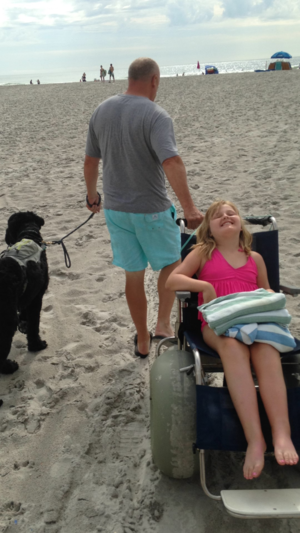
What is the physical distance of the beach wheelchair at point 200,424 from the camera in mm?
1891

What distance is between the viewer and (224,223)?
2.66 metres

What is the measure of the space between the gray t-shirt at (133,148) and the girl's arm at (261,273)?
70cm

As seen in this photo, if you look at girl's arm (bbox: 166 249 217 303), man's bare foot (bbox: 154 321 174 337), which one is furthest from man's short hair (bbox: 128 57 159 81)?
man's bare foot (bbox: 154 321 174 337)

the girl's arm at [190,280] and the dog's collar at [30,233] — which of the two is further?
the dog's collar at [30,233]

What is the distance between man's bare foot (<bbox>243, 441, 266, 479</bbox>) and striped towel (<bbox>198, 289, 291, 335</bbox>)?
553 millimetres

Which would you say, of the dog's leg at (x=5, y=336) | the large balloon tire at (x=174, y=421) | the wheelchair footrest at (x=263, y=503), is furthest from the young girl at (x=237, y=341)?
the dog's leg at (x=5, y=336)

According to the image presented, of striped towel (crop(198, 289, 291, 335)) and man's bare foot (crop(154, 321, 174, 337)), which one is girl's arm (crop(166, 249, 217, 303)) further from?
man's bare foot (crop(154, 321, 174, 337))

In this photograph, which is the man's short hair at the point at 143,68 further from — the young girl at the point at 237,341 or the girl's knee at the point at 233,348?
the girl's knee at the point at 233,348

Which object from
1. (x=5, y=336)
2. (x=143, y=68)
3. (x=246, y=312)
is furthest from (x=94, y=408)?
(x=143, y=68)

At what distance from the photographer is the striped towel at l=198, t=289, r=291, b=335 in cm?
222

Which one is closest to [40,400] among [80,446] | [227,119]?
[80,446]

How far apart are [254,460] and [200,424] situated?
272 mm

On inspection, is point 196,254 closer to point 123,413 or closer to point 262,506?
point 123,413

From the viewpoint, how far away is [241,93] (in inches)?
771
